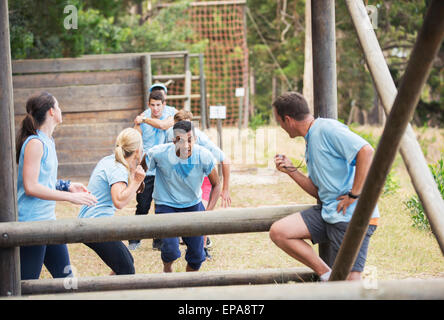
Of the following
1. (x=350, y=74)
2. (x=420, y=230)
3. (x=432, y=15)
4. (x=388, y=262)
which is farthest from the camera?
(x=350, y=74)

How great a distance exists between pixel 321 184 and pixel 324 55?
96 cm

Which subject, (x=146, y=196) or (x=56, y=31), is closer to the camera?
(x=146, y=196)

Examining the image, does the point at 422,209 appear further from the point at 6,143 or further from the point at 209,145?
the point at 6,143

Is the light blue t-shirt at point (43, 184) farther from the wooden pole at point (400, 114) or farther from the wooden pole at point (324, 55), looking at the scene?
the wooden pole at point (400, 114)

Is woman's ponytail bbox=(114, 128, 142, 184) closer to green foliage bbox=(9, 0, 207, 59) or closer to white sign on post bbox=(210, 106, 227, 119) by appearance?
white sign on post bbox=(210, 106, 227, 119)

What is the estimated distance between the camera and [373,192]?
9.08ft

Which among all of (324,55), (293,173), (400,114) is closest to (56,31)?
(324,55)

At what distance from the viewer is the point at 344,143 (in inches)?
141

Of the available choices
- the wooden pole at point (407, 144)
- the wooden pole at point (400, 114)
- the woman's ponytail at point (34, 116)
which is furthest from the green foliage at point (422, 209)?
the woman's ponytail at point (34, 116)

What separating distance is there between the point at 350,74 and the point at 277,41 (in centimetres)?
653
